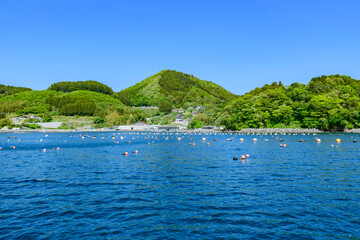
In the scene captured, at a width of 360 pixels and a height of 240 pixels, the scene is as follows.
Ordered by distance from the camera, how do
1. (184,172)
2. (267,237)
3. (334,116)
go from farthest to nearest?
(334,116) → (184,172) → (267,237)

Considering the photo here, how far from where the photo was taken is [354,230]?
46.6ft

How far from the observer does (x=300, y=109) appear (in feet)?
422

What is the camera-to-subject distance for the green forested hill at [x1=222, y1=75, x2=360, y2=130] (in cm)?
11900

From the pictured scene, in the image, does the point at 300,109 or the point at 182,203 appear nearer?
the point at 182,203

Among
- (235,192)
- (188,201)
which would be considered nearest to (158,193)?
(188,201)

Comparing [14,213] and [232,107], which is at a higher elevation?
[232,107]

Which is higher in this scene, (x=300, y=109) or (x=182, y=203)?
(x=300, y=109)

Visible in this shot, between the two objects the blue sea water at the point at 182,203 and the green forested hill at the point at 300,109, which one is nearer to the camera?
the blue sea water at the point at 182,203

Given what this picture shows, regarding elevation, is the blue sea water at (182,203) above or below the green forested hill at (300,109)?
below

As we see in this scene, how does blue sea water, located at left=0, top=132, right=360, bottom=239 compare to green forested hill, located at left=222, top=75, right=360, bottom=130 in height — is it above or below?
below

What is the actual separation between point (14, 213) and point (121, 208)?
21.3 ft

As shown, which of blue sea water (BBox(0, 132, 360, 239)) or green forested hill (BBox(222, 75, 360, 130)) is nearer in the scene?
blue sea water (BBox(0, 132, 360, 239))

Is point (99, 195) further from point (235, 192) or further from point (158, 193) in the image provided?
point (235, 192)

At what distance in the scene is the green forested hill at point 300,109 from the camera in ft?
390
